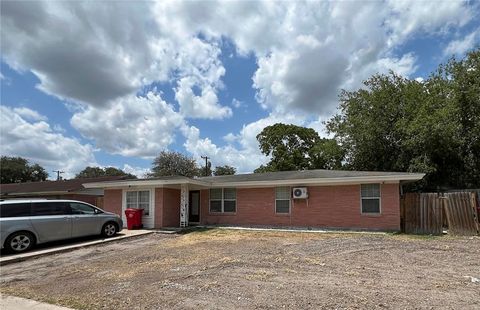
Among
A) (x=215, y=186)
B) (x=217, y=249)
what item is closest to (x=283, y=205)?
(x=215, y=186)

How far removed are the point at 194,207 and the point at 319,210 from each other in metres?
7.52

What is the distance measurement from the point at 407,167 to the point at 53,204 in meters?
22.5

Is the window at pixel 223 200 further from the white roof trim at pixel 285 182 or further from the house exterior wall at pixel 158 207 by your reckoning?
the house exterior wall at pixel 158 207

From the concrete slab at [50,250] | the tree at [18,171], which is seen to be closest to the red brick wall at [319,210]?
the concrete slab at [50,250]

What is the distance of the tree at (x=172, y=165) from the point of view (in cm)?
5462

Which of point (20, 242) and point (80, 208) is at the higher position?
point (80, 208)

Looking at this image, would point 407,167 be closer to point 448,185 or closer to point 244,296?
point 448,185

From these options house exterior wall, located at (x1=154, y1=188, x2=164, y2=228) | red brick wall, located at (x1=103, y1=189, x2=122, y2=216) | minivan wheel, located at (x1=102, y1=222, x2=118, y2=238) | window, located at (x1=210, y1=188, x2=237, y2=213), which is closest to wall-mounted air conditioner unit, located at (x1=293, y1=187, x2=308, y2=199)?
window, located at (x1=210, y1=188, x2=237, y2=213)

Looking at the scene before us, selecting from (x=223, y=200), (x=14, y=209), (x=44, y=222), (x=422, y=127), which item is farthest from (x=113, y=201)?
(x=422, y=127)

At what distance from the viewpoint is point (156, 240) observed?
15.0m

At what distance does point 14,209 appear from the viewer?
12305mm

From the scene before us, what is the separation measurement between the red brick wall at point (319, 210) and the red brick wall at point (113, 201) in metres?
4.54

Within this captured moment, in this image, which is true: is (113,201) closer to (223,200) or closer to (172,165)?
(223,200)

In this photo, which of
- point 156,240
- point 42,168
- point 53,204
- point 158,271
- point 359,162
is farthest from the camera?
point 42,168
